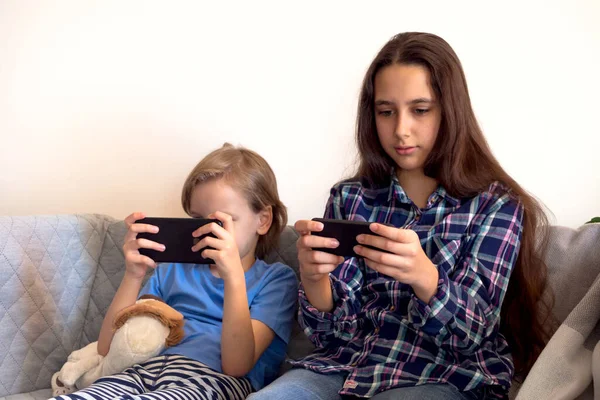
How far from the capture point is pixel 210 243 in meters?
1.30

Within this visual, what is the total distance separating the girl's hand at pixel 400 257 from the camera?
107 centimetres

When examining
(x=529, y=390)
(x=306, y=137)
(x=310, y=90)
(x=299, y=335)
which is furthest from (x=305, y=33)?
(x=529, y=390)

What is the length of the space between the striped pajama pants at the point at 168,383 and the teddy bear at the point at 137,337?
0.03m

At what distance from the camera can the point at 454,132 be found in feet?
4.23

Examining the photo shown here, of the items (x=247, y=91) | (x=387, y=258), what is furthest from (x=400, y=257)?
(x=247, y=91)

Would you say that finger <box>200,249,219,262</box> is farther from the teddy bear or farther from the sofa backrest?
the sofa backrest

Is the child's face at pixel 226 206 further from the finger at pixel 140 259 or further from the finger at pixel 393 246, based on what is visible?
the finger at pixel 393 246

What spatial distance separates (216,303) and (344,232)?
49 cm

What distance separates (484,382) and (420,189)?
1.35 ft

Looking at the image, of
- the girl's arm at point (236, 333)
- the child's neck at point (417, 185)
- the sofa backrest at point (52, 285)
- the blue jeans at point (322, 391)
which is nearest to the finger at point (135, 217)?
the girl's arm at point (236, 333)

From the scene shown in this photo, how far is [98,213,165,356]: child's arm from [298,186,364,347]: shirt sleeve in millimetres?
331

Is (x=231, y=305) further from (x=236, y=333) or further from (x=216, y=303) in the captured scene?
(x=216, y=303)

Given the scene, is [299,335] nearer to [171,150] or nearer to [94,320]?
[94,320]

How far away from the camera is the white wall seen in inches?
61.4
